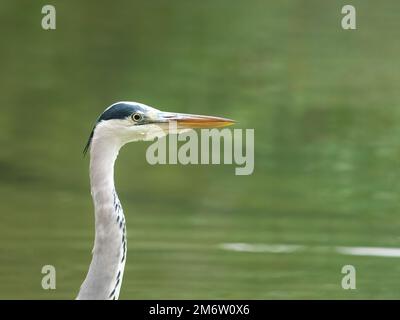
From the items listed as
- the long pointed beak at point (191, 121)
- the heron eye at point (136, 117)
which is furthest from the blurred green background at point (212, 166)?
the heron eye at point (136, 117)

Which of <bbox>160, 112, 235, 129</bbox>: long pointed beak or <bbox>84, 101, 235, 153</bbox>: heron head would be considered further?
<bbox>160, 112, 235, 129</bbox>: long pointed beak

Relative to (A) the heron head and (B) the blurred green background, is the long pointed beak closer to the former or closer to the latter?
(A) the heron head

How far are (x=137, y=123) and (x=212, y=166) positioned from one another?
19.5 feet

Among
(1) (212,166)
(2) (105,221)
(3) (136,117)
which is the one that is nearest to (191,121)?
(3) (136,117)

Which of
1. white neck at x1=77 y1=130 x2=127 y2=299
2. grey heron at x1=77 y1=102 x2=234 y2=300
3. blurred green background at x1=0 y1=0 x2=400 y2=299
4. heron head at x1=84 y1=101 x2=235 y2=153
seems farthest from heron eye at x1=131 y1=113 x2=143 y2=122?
blurred green background at x1=0 y1=0 x2=400 y2=299

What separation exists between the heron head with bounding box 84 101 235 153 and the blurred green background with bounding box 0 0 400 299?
1.73 m

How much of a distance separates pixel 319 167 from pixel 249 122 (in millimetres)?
1278

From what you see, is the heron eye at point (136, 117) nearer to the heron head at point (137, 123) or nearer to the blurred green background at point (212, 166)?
the heron head at point (137, 123)

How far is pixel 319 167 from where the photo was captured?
13148 millimetres

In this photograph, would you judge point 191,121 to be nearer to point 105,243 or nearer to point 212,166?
point 105,243

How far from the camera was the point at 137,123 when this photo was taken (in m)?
7.31

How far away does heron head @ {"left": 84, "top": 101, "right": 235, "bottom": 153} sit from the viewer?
7164 millimetres

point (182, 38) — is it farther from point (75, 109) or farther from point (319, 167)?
point (319, 167)

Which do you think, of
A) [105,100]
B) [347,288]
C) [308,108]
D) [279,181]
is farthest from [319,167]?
[347,288]
